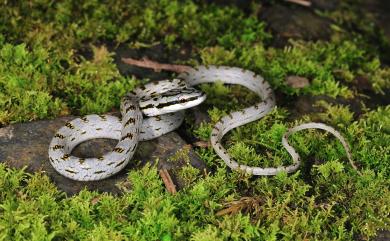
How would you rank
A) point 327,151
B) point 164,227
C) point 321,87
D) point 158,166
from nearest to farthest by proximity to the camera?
point 164,227
point 158,166
point 327,151
point 321,87

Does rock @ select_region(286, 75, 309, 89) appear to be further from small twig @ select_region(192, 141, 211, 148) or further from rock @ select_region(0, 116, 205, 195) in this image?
rock @ select_region(0, 116, 205, 195)

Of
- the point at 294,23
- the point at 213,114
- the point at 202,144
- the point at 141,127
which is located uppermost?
the point at 294,23

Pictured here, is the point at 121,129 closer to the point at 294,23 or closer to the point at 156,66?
the point at 156,66

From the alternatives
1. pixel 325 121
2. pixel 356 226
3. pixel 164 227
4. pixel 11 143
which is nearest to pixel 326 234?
pixel 356 226

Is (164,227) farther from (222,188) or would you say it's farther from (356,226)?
(356,226)

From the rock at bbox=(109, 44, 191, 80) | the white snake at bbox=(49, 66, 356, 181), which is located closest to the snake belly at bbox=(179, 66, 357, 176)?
the white snake at bbox=(49, 66, 356, 181)

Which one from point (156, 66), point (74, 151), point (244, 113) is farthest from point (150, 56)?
→ point (74, 151)
